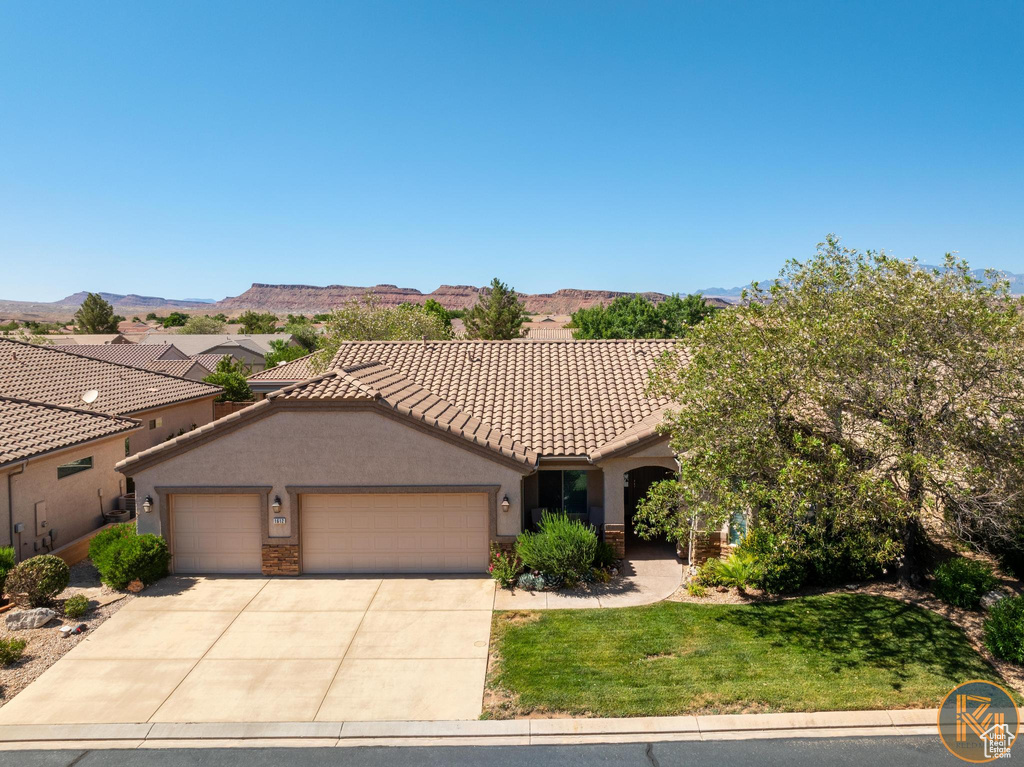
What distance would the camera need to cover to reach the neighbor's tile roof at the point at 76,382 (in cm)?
2091

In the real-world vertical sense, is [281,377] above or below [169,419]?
above

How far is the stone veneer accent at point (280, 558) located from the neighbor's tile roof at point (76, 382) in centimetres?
989

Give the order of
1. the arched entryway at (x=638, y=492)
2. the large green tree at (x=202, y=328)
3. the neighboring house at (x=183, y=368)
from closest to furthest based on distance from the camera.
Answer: the arched entryway at (x=638, y=492), the neighboring house at (x=183, y=368), the large green tree at (x=202, y=328)

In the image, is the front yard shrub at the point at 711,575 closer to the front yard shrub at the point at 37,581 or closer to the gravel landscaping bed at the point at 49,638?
the gravel landscaping bed at the point at 49,638

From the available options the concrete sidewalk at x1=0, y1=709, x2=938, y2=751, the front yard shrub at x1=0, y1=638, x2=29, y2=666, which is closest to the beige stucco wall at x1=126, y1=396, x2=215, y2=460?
the front yard shrub at x1=0, y1=638, x2=29, y2=666

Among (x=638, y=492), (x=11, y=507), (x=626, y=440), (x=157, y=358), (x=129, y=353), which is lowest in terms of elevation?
(x=638, y=492)

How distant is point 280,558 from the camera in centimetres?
1530

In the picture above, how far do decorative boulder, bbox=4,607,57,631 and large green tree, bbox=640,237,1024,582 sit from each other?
11.6 meters

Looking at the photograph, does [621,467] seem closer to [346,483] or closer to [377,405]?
[377,405]

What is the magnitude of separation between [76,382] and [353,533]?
14195 mm

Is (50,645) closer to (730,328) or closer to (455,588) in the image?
(455,588)

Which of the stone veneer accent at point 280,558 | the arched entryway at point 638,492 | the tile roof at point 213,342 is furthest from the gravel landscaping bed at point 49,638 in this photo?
the tile roof at point 213,342

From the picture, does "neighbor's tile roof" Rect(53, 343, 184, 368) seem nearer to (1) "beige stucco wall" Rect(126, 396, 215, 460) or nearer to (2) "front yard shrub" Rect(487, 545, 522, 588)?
(1) "beige stucco wall" Rect(126, 396, 215, 460)

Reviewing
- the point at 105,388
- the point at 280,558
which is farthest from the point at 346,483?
the point at 105,388
